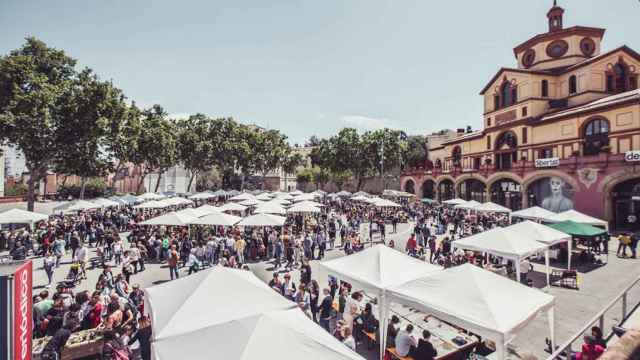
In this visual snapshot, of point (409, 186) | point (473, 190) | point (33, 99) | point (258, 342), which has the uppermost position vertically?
point (33, 99)

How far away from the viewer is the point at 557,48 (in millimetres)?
37062

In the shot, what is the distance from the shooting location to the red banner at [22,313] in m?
4.51

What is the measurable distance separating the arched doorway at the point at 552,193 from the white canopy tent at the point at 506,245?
21.2 m

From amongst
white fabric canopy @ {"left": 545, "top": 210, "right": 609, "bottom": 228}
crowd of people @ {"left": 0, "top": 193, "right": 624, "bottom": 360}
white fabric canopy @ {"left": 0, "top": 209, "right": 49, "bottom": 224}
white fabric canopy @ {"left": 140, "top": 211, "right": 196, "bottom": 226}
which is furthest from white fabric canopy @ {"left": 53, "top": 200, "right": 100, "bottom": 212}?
white fabric canopy @ {"left": 545, "top": 210, "right": 609, "bottom": 228}

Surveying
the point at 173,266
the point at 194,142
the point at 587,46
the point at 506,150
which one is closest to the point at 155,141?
the point at 194,142

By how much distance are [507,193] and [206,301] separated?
1490 inches

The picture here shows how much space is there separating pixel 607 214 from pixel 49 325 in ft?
112

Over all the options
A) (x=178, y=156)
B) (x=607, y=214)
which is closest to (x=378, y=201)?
(x=607, y=214)

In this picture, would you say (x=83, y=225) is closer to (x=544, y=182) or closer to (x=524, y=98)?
(x=544, y=182)

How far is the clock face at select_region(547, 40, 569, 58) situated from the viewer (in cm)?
3656

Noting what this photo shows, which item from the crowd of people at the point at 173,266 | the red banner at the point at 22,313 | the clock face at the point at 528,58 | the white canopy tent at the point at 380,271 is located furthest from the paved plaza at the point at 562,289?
the clock face at the point at 528,58

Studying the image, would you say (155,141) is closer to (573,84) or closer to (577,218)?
(577,218)

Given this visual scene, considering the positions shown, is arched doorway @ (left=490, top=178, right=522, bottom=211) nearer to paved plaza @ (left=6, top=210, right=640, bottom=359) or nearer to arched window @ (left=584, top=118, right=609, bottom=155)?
arched window @ (left=584, top=118, right=609, bottom=155)

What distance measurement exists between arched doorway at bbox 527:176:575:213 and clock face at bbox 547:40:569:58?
55.5 ft
